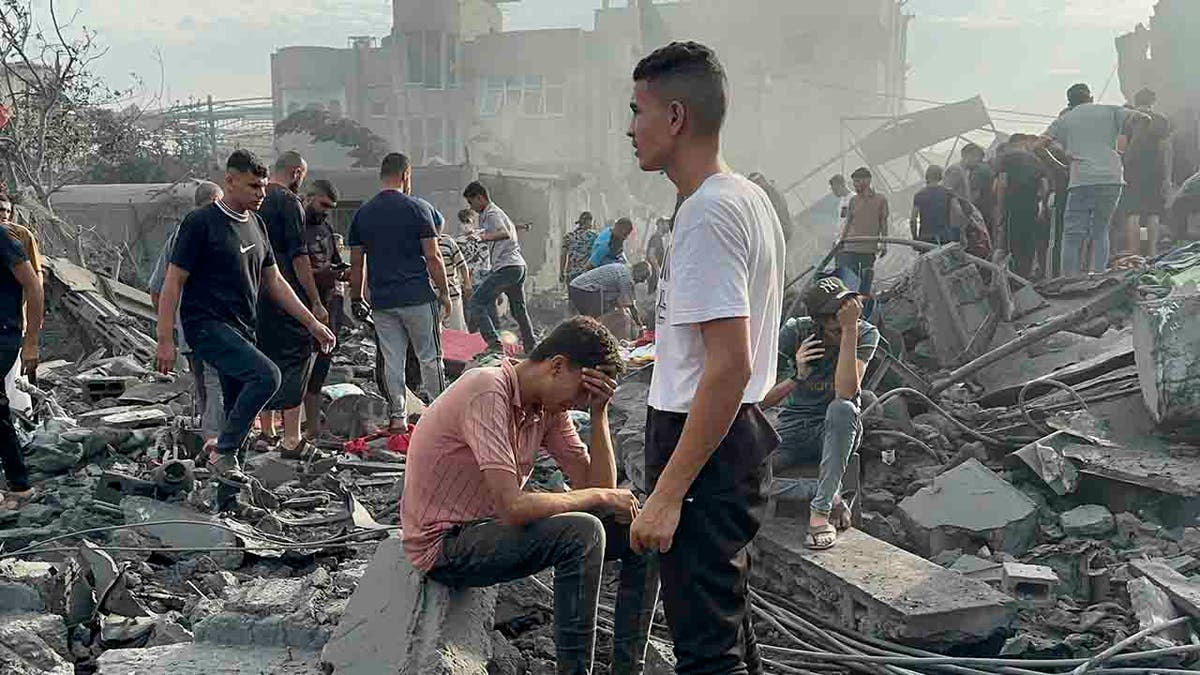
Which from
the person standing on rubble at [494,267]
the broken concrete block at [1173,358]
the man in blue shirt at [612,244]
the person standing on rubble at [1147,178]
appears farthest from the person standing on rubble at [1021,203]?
the person standing on rubble at [494,267]

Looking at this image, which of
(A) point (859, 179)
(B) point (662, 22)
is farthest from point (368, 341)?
(B) point (662, 22)

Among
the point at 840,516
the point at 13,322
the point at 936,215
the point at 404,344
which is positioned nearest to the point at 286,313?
the point at 404,344

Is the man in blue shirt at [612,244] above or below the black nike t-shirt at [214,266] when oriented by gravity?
below

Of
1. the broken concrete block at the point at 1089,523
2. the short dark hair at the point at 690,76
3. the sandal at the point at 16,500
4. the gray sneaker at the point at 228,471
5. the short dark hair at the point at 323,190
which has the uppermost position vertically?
the short dark hair at the point at 690,76

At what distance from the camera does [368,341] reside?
1201 cm

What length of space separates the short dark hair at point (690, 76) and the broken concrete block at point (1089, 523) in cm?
394

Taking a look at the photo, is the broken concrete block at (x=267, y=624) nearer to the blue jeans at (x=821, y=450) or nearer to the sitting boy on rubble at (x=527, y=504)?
the sitting boy on rubble at (x=527, y=504)

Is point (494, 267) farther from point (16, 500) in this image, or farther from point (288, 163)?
point (16, 500)

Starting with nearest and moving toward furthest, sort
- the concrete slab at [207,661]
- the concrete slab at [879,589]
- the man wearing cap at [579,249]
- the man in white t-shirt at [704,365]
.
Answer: the man in white t-shirt at [704,365] < the concrete slab at [207,661] < the concrete slab at [879,589] < the man wearing cap at [579,249]

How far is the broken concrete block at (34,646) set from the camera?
3691 millimetres

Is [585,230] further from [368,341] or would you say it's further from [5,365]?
[5,365]

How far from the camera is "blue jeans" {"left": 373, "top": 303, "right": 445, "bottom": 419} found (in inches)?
283

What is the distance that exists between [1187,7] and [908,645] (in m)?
15.1

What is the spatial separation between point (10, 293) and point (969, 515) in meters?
5.07
